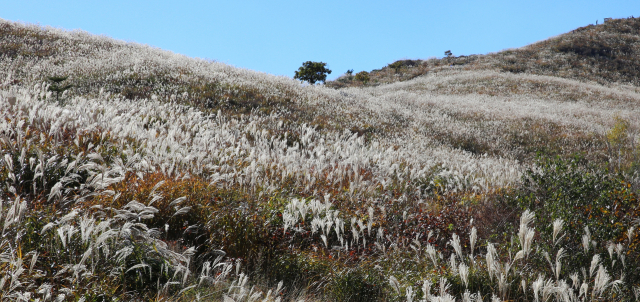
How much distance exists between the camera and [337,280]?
3672mm

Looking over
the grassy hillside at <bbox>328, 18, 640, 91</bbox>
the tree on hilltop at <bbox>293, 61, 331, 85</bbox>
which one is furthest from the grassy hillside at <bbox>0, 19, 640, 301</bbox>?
the grassy hillside at <bbox>328, 18, 640, 91</bbox>

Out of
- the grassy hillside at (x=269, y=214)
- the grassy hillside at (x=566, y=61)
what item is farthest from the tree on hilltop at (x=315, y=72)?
the grassy hillside at (x=269, y=214)

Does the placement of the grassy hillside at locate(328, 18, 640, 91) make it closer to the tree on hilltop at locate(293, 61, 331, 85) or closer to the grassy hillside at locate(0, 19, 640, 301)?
the tree on hilltop at locate(293, 61, 331, 85)

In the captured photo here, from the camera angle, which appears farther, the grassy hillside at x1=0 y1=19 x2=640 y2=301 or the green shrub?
the green shrub

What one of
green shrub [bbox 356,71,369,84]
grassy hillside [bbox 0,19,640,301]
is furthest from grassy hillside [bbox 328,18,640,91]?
grassy hillside [bbox 0,19,640,301]

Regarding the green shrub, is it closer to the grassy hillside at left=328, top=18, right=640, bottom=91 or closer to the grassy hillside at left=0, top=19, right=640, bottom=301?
the grassy hillside at left=328, top=18, right=640, bottom=91

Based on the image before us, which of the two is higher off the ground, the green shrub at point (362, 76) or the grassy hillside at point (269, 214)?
the green shrub at point (362, 76)

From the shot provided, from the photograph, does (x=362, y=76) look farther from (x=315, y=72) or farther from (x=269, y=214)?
(x=269, y=214)

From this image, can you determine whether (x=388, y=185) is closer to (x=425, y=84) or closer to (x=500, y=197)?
(x=500, y=197)

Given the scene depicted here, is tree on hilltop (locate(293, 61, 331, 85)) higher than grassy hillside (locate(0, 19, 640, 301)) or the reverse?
higher

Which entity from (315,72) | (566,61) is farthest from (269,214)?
(566,61)

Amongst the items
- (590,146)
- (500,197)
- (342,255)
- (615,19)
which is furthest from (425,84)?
(615,19)

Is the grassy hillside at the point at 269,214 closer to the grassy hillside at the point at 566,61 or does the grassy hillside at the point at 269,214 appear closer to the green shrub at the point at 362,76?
the green shrub at the point at 362,76

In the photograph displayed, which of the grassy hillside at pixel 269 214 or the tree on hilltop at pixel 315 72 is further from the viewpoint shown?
the tree on hilltop at pixel 315 72
